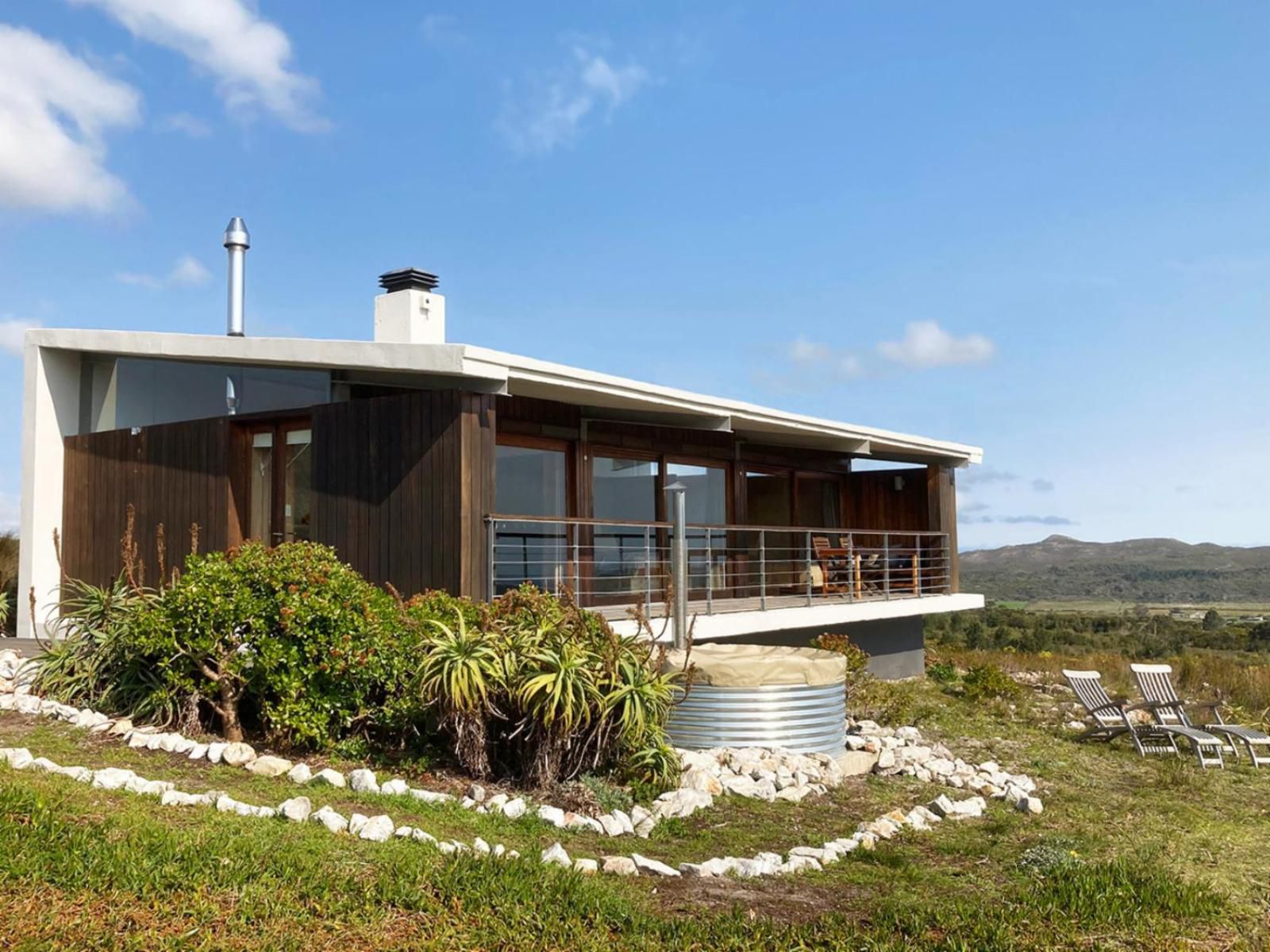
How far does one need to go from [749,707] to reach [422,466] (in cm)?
377

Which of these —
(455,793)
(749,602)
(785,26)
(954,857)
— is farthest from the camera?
(749,602)

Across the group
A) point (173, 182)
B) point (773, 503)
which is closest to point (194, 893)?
point (173, 182)

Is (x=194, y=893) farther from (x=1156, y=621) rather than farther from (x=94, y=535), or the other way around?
(x=1156, y=621)

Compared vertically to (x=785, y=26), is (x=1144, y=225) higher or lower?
lower

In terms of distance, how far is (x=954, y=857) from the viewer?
6.67 metres

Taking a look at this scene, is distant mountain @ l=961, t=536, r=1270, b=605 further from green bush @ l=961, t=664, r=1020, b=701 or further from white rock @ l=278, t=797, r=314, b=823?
→ white rock @ l=278, t=797, r=314, b=823

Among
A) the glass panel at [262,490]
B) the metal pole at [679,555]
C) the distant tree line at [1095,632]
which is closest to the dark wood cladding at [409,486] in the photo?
the glass panel at [262,490]

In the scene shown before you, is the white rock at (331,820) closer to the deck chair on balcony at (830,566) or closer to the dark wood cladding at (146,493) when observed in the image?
the dark wood cladding at (146,493)

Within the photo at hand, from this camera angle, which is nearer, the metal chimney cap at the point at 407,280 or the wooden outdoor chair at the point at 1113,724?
the wooden outdoor chair at the point at 1113,724

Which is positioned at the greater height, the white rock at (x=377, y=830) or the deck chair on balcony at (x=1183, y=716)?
the white rock at (x=377, y=830)

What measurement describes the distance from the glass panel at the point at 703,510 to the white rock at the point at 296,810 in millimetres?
9765

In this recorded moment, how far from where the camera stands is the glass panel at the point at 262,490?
1208cm

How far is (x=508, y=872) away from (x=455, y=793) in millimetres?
2172

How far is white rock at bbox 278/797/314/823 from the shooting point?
19.9 feet
